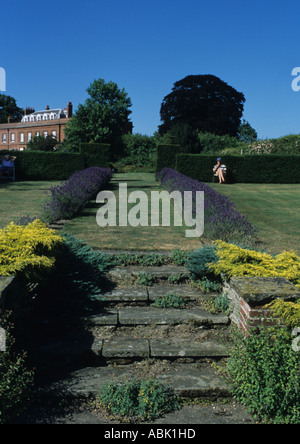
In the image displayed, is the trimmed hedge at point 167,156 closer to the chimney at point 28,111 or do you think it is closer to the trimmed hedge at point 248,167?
the trimmed hedge at point 248,167

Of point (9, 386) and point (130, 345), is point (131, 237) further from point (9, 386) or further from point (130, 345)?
point (9, 386)

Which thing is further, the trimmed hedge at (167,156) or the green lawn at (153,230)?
the trimmed hedge at (167,156)

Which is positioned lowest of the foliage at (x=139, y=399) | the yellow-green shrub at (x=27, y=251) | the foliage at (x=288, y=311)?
the foliage at (x=139, y=399)

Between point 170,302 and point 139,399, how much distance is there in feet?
4.94

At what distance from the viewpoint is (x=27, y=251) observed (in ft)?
12.7

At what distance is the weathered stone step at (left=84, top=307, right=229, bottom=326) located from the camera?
4004 millimetres

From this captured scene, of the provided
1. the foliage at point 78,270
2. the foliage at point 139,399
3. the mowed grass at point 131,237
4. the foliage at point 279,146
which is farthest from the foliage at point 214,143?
the foliage at point 139,399

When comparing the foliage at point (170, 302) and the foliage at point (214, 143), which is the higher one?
the foliage at point (214, 143)

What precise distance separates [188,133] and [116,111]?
16.7 m

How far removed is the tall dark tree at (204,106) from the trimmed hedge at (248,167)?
74.6 ft

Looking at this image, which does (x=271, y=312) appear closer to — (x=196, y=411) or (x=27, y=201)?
(x=196, y=411)

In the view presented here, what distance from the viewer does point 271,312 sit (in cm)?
334

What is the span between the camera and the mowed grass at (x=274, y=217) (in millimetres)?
7090

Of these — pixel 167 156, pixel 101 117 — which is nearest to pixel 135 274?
pixel 167 156
